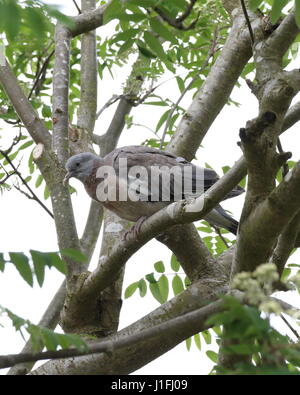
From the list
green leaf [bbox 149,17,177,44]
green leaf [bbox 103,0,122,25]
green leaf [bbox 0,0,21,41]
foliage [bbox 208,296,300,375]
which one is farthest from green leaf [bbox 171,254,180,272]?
green leaf [bbox 0,0,21,41]

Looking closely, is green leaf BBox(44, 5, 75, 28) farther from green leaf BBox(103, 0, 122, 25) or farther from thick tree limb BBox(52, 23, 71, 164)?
thick tree limb BBox(52, 23, 71, 164)

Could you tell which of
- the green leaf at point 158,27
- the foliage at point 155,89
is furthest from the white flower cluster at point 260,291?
the green leaf at point 158,27

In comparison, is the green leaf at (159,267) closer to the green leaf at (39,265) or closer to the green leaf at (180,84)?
the green leaf at (180,84)

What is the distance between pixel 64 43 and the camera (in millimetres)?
5773

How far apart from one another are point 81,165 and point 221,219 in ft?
4.47

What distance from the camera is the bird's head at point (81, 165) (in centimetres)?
556

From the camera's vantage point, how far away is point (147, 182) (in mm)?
5578

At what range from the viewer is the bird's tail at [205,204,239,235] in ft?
17.7

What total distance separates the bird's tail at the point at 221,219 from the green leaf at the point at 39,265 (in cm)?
278

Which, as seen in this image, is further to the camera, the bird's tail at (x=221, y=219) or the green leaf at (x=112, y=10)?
the bird's tail at (x=221, y=219)
